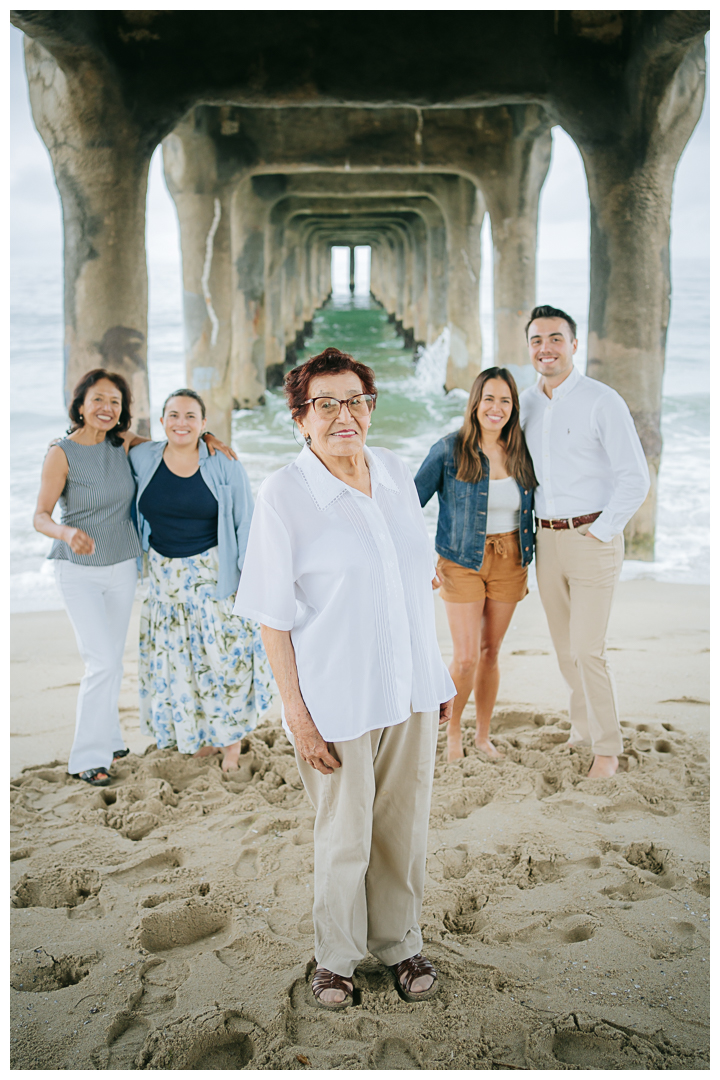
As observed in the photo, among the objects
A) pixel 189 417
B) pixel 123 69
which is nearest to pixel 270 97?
pixel 123 69

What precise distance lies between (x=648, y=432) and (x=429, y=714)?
608cm

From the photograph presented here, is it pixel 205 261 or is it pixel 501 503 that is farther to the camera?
pixel 205 261

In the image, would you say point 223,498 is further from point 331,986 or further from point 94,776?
point 331,986

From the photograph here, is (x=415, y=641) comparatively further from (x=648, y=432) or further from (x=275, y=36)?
(x=275, y=36)

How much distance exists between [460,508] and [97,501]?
1.72 metres

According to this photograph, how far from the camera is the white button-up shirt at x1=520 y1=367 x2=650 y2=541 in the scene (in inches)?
→ 144

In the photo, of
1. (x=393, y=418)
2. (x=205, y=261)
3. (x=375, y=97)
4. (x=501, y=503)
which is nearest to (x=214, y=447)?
(x=501, y=503)

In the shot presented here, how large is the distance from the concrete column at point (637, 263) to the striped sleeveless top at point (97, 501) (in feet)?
17.2

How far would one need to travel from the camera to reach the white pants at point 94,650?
12.7 ft

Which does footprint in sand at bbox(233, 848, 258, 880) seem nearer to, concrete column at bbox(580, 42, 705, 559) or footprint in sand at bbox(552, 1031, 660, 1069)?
footprint in sand at bbox(552, 1031, 660, 1069)

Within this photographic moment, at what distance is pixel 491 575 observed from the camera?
389 cm

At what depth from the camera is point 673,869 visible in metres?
3.05

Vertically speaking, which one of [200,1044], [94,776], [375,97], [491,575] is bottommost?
[200,1044]

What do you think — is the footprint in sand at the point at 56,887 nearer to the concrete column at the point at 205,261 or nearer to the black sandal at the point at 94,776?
the black sandal at the point at 94,776
